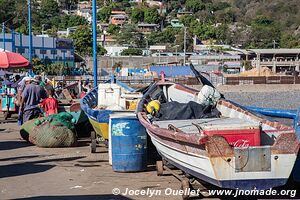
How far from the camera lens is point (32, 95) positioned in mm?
15445

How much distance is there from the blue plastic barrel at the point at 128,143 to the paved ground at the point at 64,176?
0.19 metres

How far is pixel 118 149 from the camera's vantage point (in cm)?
1031

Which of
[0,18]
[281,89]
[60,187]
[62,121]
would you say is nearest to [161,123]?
[60,187]

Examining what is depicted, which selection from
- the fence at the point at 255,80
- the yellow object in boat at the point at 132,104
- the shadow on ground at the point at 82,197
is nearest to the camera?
the shadow on ground at the point at 82,197

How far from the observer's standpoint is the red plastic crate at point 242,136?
785 cm

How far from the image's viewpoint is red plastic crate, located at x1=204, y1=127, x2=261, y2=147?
7.85m

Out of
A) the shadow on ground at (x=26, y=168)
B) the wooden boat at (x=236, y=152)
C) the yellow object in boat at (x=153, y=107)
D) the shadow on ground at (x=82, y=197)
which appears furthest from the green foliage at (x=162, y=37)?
the wooden boat at (x=236, y=152)

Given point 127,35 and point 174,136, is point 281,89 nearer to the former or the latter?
point 174,136

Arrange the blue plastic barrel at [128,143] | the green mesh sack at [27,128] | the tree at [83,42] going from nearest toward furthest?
the blue plastic barrel at [128,143] < the green mesh sack at [27,128] < the tree at [83,42]

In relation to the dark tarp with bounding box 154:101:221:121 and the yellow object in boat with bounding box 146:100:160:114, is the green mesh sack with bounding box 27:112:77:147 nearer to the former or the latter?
the yellow object in boat with bounding box 146:100:160:114

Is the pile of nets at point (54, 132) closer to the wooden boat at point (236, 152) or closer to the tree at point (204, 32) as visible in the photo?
the wooden boat at point (236, 152)

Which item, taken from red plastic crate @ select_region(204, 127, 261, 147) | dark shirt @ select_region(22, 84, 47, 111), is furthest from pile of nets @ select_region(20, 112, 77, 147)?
red plastic crate @ select_region(204, 127, 261, 147)

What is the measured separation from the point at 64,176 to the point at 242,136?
11.8 ft

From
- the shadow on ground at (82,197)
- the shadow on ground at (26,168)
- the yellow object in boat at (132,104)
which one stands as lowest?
the shadow on ground at (26,168)
